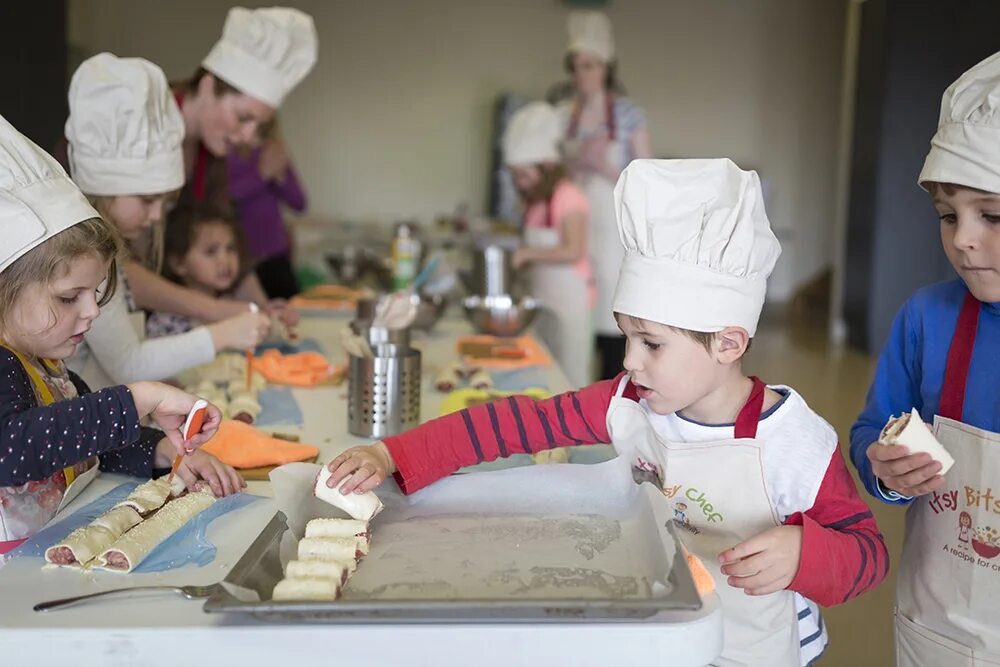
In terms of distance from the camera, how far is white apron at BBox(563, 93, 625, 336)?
3.91 meters

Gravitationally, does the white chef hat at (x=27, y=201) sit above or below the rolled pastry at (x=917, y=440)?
above

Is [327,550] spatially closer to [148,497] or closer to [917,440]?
[148,497]

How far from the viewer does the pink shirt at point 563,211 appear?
358cm

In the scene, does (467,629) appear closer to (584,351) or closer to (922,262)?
(584,351)

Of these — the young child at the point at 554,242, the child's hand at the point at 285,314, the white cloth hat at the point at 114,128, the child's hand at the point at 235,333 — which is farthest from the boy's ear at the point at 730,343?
the young child at the point at 554,242

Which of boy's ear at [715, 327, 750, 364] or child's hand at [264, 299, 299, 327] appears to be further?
child's hand at [264, 299, 299, 327]

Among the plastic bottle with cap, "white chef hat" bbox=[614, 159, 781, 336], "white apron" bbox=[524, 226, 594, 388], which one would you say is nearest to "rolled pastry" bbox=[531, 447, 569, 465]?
"white chef hat" bbox=[614, 159, 781, 336]

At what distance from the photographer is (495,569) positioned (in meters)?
1.07

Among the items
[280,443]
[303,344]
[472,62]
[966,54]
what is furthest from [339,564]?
[472,62]

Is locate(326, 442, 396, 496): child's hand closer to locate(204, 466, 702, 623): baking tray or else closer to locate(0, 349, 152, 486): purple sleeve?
locate(204, 466, 702, 623): baking tray

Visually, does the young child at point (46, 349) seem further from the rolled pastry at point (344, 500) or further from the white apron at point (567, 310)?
the white apron at point (567, 310)

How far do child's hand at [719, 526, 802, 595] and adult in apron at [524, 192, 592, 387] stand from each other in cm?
245

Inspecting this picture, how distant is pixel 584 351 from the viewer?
3641 millimetres

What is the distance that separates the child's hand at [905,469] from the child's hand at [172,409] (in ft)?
2.60
